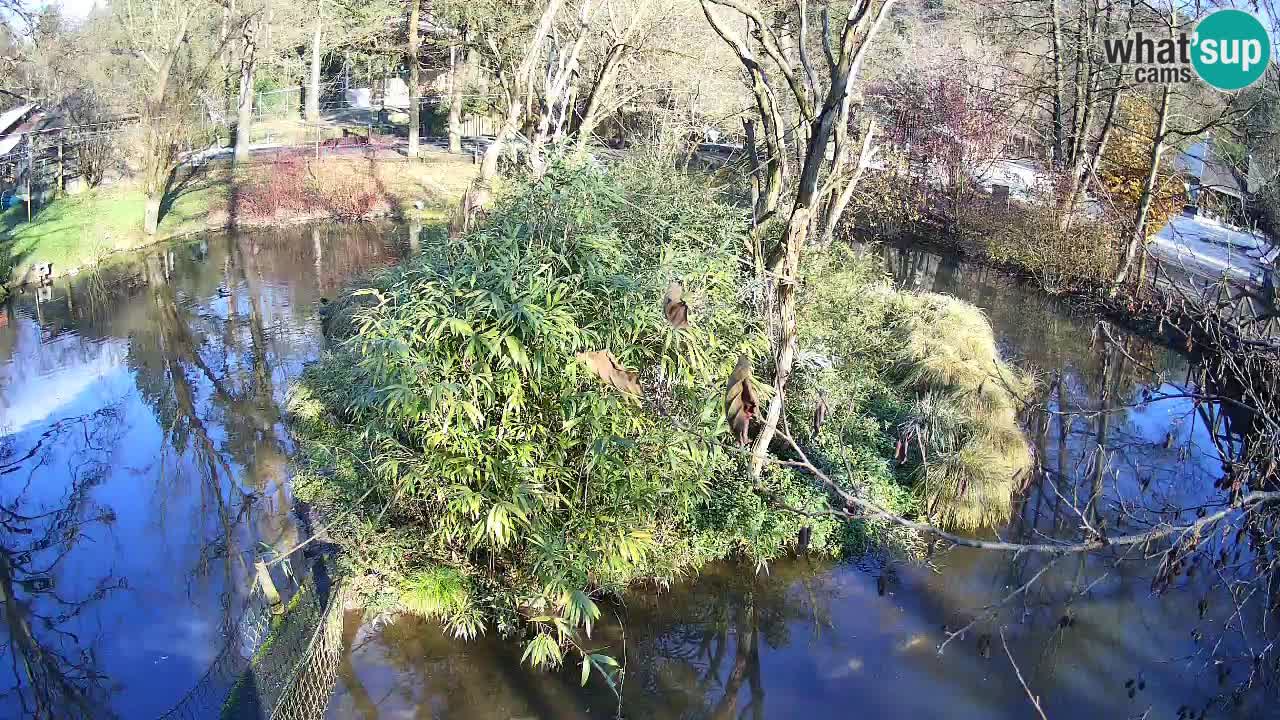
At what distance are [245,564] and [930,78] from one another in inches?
773

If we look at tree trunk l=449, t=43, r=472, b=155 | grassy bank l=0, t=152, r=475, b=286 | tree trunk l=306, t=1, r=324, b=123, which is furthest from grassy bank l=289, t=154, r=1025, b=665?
tree trunk l=449, t=43, r=472, b=155

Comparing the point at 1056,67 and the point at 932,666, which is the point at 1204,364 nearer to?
the point at 932,666

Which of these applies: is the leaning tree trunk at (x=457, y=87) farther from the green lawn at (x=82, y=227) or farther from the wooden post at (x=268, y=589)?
the wooden post at (x=268, y=589)

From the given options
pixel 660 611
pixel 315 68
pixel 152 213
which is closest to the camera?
pixel 660 611

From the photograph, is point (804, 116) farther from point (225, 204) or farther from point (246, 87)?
point (246, 87)

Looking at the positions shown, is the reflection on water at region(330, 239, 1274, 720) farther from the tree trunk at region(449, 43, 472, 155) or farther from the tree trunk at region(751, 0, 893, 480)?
the tree trunk at region(449, 43, 472, 155)

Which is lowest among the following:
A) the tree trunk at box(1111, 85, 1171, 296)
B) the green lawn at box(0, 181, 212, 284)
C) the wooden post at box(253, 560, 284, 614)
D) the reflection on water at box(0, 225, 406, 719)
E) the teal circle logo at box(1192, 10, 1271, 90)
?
the reflection on water at box(0, 225, 406, 719)

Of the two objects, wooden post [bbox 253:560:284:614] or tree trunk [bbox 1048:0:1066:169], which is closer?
wooden post [bbox 253:560:284:614]

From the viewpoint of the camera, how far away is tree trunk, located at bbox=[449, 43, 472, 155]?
2670 centimetres

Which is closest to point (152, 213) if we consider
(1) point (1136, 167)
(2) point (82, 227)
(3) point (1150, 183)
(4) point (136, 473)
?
(2) point (82, 227)

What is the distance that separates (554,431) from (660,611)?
2020mm

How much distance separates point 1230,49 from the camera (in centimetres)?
691

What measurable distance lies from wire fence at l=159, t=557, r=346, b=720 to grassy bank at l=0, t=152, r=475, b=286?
40.8 feet

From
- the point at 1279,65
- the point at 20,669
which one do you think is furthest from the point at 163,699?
the point at 1279,65
